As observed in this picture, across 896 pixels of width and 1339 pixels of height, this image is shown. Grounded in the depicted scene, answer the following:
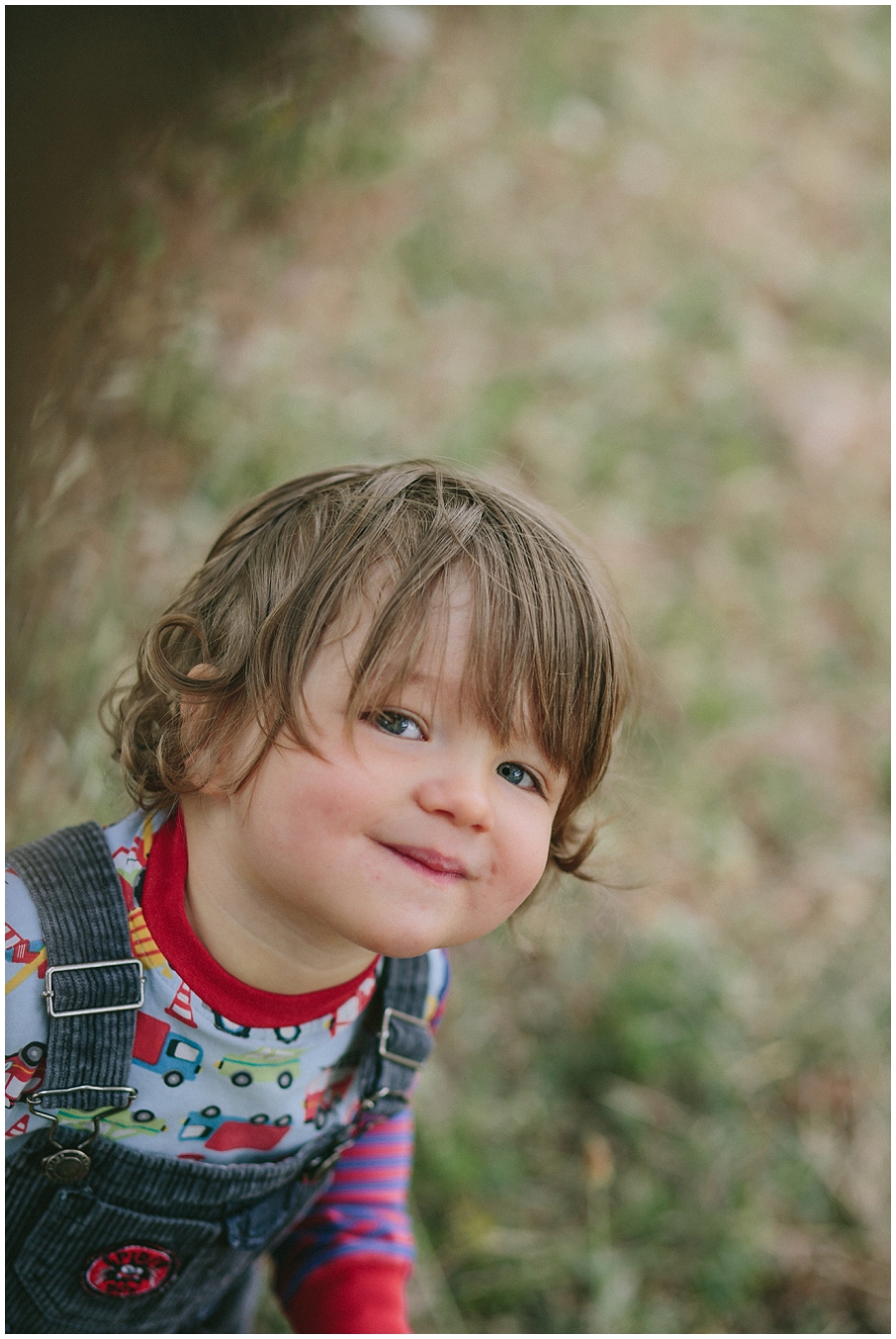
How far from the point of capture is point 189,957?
48.4 inches

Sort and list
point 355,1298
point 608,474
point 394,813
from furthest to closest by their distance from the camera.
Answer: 1. point 608,474
2. point 355,1298
3. point 394,813

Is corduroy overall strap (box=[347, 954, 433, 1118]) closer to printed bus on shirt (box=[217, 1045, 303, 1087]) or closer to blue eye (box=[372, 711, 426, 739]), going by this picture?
printed bus on shirt (box=[217, 1045, 303, 1087])

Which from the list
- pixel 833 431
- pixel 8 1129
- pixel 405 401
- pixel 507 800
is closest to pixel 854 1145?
pixel 507 800

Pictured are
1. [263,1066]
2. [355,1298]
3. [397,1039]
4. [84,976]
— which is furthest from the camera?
[355,1298]

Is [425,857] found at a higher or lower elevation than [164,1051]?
higher

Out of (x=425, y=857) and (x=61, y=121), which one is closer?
(x=425, y=857)

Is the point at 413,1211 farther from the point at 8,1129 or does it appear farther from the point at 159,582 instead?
the point at 159,582

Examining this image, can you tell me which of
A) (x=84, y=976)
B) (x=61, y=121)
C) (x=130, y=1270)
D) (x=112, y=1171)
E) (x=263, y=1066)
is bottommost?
(x=130, y=1270)

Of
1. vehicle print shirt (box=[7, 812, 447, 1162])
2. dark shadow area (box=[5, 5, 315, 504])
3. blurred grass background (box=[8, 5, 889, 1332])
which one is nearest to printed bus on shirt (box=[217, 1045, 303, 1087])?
vehicle print shirt (box=[7, 812, 447, 1162])

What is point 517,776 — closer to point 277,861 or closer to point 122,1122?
point 277,861

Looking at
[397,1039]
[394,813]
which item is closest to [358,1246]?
[397,1039]

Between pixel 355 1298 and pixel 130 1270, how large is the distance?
0.36 metres

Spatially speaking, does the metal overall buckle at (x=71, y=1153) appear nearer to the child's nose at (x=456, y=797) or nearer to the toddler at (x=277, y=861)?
the toddler at (x=277, y=861)

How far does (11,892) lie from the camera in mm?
1192
